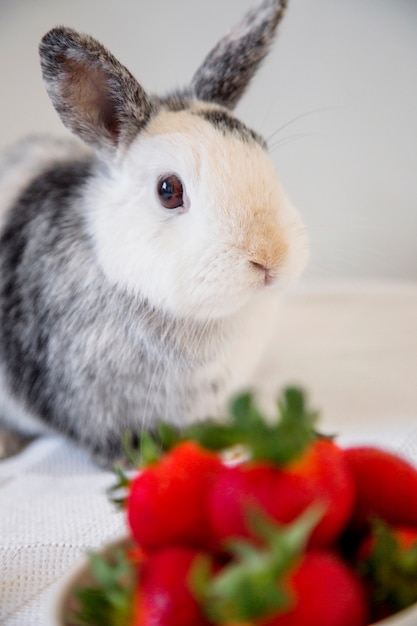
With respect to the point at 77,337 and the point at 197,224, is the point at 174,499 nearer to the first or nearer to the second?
the point at 197,224

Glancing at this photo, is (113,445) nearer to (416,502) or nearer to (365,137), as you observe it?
(416,502)

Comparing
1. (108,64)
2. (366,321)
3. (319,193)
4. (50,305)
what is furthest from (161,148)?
(319,193)

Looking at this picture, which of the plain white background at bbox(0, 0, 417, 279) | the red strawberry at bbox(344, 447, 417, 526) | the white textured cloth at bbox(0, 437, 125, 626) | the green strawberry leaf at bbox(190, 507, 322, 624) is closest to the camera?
the green strawberry leaf at bbox(190, 507, 322, 624)

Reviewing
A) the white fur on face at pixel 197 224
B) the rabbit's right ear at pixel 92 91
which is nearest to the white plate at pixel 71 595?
the white fur on face at pixel 197 224

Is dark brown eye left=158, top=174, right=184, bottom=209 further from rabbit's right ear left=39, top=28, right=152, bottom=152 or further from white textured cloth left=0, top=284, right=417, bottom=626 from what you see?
white textured cloth left=0, top=284, right=417, bottom=626

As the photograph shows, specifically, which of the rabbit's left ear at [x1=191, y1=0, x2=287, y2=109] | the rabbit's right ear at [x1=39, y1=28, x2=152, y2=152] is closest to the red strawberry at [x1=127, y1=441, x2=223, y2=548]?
the rabbit's right ear at [x1=39, y1=28, x2=152, y2=152]

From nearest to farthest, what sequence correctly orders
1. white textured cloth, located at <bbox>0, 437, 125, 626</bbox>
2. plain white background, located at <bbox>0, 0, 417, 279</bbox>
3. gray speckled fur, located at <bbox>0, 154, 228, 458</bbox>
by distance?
1. white textured cloth, located at <bbox>0, 437, 125, 626</bbox>
2. gray speckled fur, located at <bbox>0, 154, 228, 458</bbox>
3. plain white background, located at <bbox>0, 0, 417, 279</bbox>

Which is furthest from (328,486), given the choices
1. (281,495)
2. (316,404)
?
(316,404)
